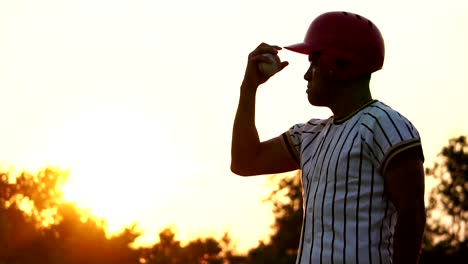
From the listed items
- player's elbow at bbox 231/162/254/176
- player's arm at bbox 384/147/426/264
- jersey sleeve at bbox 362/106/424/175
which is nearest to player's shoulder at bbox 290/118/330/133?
player's elbow at bbox 231/162/254/176

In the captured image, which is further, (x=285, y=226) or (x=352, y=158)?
(x=285, y=226)

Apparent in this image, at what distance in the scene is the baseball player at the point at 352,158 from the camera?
5.33 meters

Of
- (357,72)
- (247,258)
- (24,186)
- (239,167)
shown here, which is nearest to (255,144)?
(239,167)

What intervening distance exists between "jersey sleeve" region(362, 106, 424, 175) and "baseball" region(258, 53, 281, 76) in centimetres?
72

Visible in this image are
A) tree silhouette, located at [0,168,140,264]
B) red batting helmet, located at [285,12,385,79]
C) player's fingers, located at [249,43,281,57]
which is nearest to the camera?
red batting helmet, located at [285,12,385,79]

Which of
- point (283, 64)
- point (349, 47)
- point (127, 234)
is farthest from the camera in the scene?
point (127, 234)

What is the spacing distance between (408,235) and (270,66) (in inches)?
49.0

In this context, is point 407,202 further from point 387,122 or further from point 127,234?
point 127,234

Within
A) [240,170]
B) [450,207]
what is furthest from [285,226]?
[240,170]

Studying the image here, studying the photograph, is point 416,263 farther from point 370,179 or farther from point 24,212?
point 24,212

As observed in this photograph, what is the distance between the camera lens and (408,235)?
5312 millimetres

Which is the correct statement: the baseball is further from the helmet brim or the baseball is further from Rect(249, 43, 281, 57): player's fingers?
the helmet brim

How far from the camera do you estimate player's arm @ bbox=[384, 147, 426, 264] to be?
529 centimetres

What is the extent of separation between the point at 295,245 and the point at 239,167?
251ft
